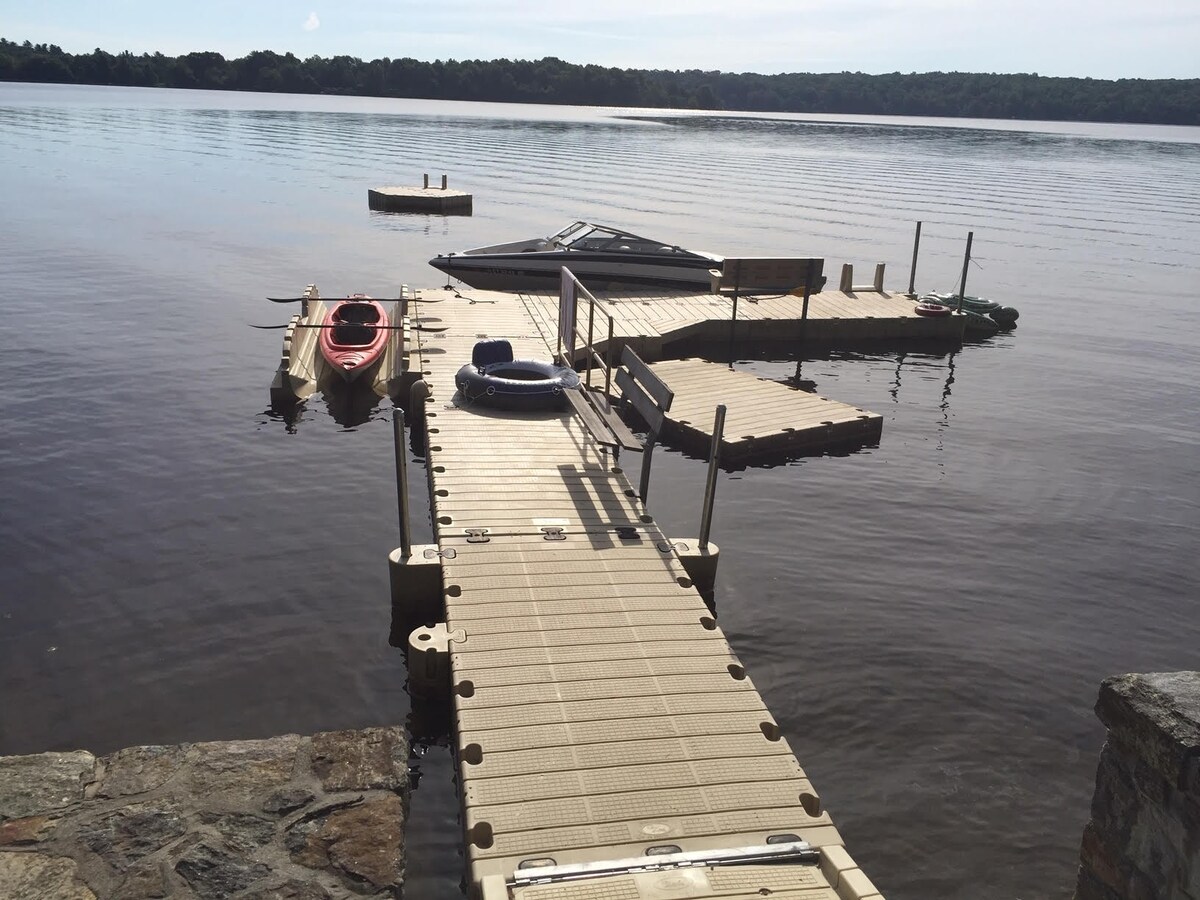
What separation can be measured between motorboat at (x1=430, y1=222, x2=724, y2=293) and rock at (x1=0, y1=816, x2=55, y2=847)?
22.1 metres

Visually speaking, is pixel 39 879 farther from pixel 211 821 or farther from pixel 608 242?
pixel 608 242

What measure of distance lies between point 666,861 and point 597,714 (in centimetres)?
158

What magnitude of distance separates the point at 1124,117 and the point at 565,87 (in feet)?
358

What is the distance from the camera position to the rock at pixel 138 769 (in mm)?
6027

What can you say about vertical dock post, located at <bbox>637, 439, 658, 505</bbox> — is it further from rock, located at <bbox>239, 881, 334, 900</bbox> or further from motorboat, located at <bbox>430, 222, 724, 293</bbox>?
motorboat, located at <bbox>430, 222, 724, 293</bbox>

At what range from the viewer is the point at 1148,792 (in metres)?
4.30

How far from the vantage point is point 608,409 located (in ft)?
41.1

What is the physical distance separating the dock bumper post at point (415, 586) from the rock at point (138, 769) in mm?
3246

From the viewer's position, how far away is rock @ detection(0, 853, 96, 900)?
5.11 m

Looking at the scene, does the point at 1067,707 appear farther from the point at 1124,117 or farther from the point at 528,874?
the point at 1124,117

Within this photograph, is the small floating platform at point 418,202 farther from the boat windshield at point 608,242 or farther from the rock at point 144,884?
the rock at point 144,884

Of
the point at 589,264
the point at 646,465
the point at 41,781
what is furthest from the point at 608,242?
the point at 41,781

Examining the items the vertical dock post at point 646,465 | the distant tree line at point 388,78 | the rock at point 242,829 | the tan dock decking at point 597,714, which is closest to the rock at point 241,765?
the rock at point 242,829

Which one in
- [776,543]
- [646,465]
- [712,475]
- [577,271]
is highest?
[577,271]
